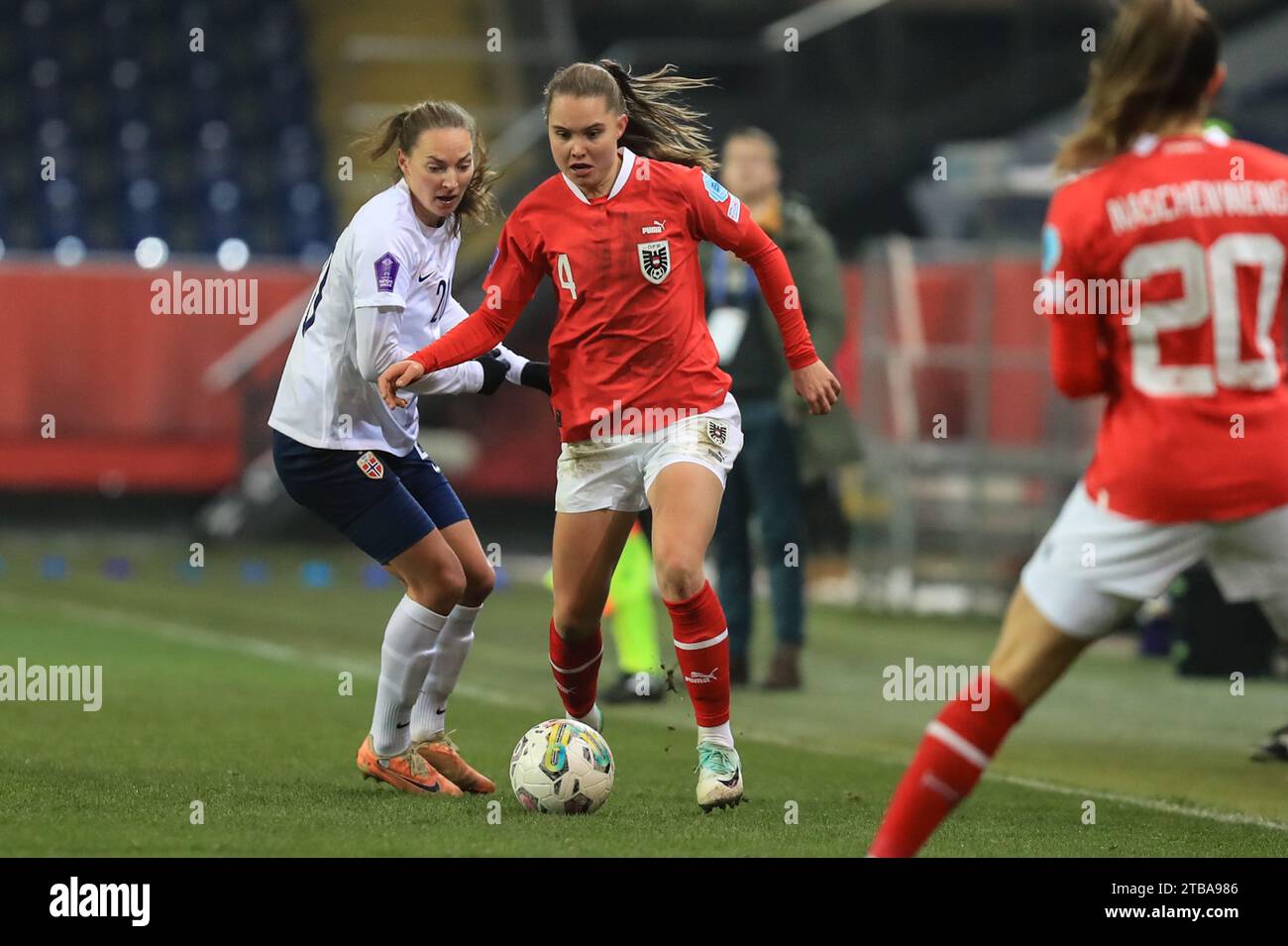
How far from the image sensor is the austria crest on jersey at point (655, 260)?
236 inches

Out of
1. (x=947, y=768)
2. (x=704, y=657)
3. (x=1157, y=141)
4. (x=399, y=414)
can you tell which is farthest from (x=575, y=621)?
(x=1157, y=141)

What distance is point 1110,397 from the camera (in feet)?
14.5

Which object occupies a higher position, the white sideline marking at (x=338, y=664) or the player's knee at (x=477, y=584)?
the player's knee at (x=477, y=584)

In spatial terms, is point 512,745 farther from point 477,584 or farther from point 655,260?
point 655,260

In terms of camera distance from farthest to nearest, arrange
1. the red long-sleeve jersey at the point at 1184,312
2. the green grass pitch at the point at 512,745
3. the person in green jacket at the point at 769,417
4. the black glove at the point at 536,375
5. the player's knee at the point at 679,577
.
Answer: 1. the person in green jacket at the point at 769,417
2. the black glove at the point at 536,375
3. the player's knee at the point at 679,577
4. the green grass pitch at the point at 512,745
5. the red long-sleeve jersey at the point at 1184,312

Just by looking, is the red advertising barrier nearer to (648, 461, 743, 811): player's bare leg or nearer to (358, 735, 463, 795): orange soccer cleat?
(358, 735, 463, 795): orange soccer cleat

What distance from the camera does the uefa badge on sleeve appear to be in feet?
20.2

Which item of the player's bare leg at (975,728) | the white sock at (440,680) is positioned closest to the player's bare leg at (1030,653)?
the player's bare leg at (975,728)

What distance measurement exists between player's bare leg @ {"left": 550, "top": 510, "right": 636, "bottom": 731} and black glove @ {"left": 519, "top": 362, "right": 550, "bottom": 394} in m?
0.48

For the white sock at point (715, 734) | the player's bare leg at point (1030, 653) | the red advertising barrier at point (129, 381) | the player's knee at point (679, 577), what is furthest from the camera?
the red advertising barrier at point (129, 381)

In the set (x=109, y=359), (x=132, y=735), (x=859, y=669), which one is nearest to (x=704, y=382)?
(x=132, y=735)

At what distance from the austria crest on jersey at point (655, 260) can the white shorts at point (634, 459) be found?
0.43 m

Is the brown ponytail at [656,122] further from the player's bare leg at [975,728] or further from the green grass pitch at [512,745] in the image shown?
the player's bare leg at [975,728]
